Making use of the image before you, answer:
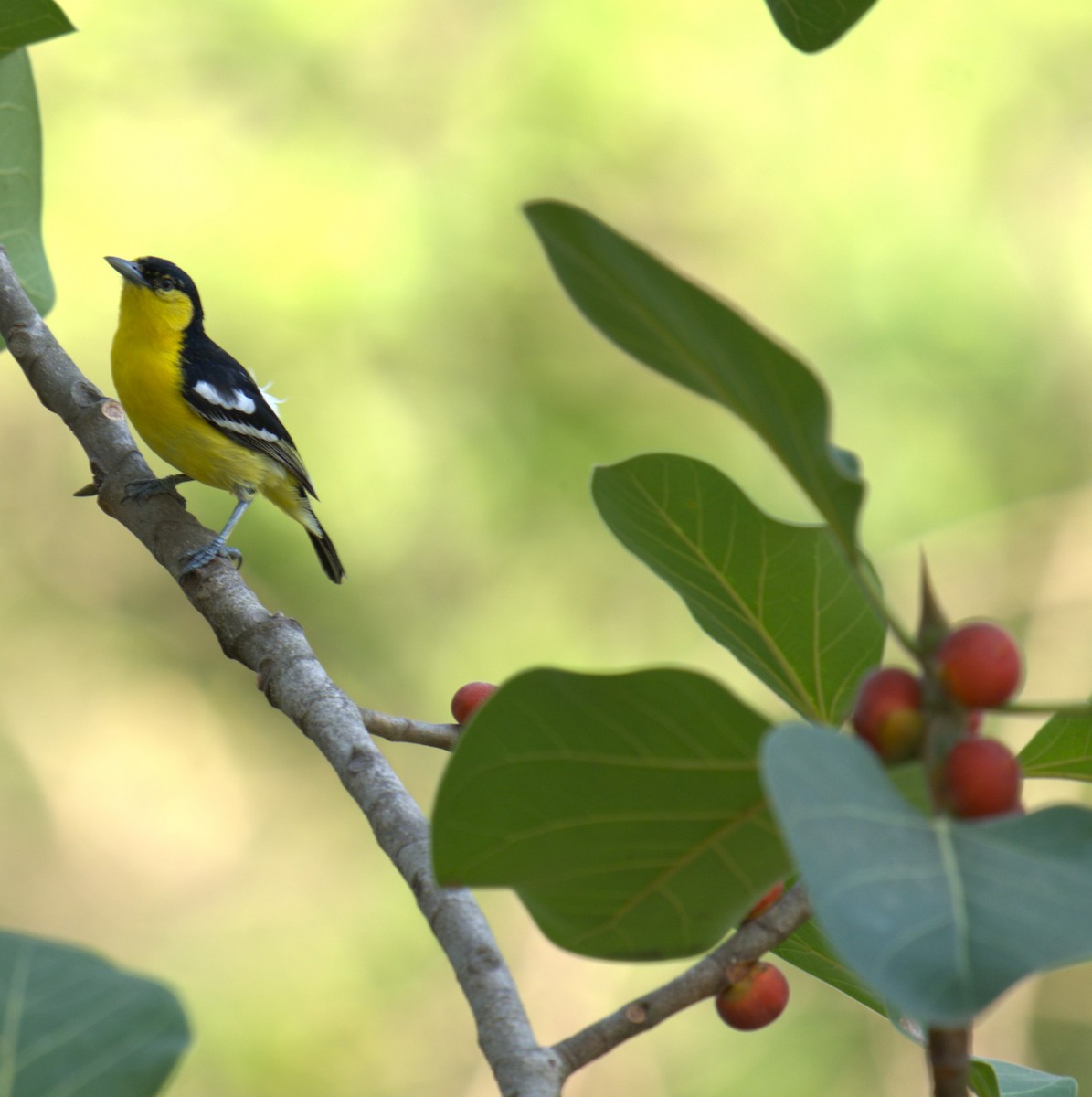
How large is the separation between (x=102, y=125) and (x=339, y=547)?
3.01 metres

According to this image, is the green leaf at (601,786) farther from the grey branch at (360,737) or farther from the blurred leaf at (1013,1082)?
the blurred leaf at (1013,1082)

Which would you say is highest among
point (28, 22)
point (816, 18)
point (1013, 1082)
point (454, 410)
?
point (816, 18)

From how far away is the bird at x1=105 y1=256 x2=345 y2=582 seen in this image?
163 inches

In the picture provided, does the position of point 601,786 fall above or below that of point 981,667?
below

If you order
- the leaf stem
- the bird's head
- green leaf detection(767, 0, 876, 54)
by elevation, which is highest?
green leaf detection(767, 0, 876, 54)

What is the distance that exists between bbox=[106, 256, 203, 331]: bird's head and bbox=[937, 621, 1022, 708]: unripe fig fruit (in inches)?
150

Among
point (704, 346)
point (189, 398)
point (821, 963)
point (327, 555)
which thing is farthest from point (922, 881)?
point (327, 555)

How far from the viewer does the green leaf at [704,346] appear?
880 mm

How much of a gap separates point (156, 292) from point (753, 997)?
3739 millimetres

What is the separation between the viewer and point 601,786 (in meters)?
0.97

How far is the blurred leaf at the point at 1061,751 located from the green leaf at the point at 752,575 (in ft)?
0.57

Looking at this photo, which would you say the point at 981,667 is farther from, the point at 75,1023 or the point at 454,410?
the point at 454,410

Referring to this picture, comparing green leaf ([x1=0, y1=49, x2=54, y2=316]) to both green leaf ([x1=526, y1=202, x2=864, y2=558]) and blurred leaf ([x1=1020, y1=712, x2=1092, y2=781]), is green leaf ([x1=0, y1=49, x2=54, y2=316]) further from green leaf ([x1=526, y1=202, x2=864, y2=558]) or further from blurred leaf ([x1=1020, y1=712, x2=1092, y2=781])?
blurred leaf ([x1=1020, y1=712, x2=1092, y2=781])

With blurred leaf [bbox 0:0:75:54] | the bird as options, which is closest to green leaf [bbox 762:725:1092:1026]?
blurred leaf [bbox 0:0:75:54]
